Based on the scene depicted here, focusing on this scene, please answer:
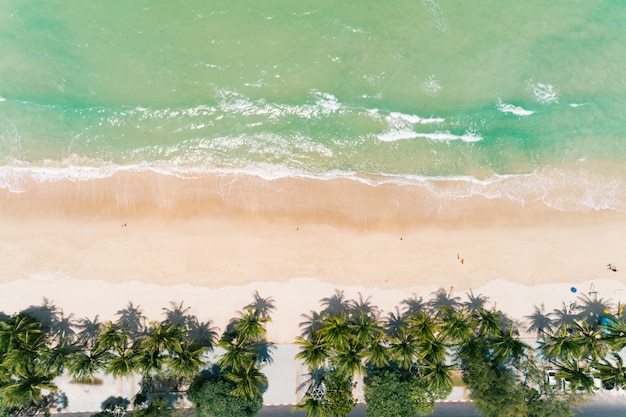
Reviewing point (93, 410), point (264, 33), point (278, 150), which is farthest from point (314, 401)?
point (264, 33)

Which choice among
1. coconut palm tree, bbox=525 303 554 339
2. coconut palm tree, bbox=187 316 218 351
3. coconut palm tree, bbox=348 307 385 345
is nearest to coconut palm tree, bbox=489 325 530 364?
coconut palm tree, bbox=525 303 554 339

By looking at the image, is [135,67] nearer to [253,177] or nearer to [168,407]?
[253,177]

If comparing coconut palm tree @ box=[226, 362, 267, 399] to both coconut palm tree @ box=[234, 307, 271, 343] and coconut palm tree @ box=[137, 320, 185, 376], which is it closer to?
coconut palm tree @ box=[234, 307, 271, 343]

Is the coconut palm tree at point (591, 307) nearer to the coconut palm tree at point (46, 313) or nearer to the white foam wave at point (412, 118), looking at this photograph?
the white foam wave at point (412, 118)

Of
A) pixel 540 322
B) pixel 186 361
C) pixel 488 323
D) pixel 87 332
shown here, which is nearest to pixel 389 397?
pixel 488 323

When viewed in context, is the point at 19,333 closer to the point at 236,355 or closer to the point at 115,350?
the point at 115,350

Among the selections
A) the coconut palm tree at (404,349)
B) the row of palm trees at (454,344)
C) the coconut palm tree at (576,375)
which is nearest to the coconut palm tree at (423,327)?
the row of palm trees at (454,344)
